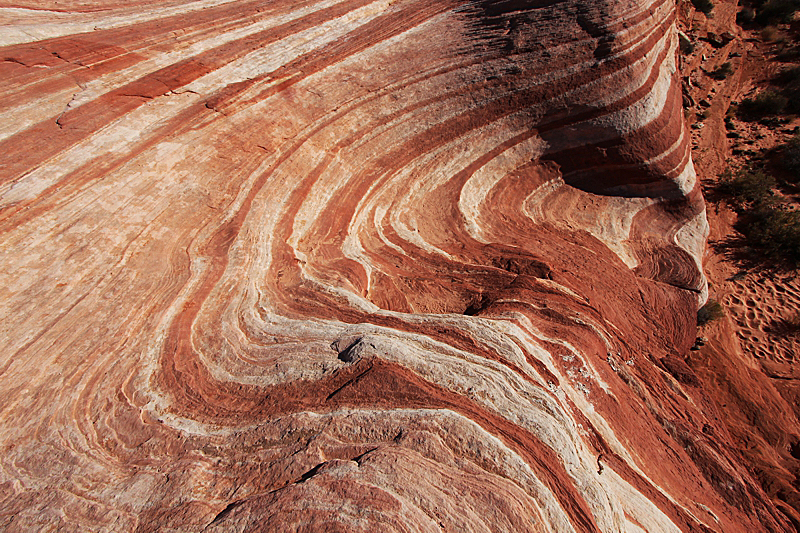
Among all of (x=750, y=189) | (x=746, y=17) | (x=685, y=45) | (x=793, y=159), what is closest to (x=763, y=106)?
(x=793, y=159)

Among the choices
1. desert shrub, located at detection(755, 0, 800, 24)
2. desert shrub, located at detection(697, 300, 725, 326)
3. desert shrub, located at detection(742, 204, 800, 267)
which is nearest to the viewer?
desert shrub, located at detection(697, 300, 725, 326)

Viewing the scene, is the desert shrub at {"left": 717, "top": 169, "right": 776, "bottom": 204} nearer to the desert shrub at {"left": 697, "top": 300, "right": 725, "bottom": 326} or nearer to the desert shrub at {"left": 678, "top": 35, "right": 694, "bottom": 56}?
the desert shrub at {"left": 697, "top": 300, "right": 725, "bottom": 326}

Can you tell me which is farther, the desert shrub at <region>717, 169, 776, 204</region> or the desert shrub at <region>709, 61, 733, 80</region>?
the desert shrub at <region>709, 61, 733, 80</region>

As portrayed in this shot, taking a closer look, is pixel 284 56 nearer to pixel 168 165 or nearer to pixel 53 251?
pixel 168 165

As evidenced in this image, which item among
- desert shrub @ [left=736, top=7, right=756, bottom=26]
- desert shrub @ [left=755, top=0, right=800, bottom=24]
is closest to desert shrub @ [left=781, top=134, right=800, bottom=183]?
desert shrub @ [left=736, top=7, right=756, bottom=26]

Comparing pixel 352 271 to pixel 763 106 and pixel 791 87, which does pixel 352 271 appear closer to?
pixel 763 106

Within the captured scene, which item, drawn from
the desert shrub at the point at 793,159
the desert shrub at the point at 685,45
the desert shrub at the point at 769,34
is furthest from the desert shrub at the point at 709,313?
the desert shrub at the point at 769,34

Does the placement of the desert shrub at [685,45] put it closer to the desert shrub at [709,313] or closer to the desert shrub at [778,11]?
the desert shrub at [778,11]
